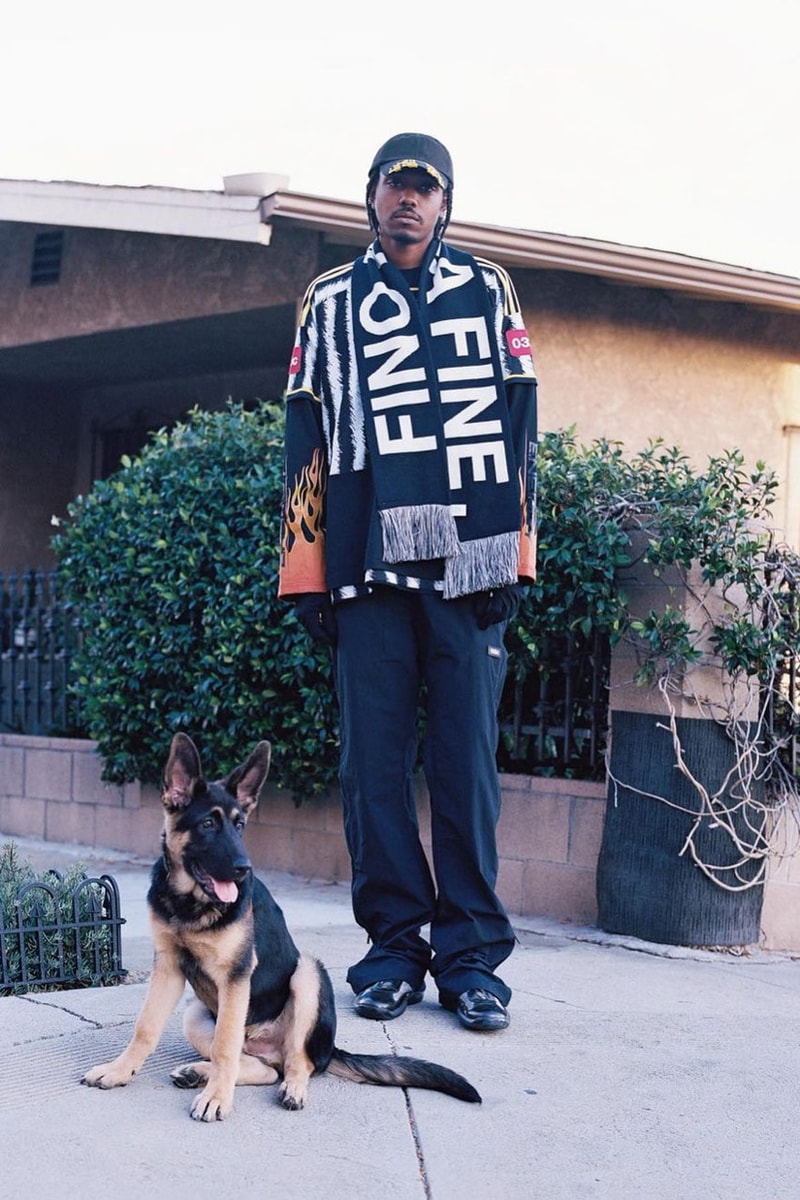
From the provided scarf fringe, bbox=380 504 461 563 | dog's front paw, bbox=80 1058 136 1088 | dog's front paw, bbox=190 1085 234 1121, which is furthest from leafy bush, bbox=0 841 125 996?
scarf fringe, bbox=380 504 461 563

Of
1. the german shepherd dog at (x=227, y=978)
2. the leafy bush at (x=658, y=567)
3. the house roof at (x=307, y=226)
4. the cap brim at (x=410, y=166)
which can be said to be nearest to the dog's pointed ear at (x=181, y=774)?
the german shepherd dog at (x=227, y=978)

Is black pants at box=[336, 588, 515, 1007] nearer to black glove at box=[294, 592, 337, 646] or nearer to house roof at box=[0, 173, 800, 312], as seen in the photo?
black glove at box=[294, 592, 337, 646]

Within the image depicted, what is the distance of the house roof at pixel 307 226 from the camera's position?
7770 mm

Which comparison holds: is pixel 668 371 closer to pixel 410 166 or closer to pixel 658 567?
pixel 658 567

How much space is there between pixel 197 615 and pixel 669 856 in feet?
9.13

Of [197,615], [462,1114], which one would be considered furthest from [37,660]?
[462,1114]

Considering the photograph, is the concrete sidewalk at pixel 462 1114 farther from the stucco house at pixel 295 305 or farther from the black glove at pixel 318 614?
the stucco house at pixel 295 305

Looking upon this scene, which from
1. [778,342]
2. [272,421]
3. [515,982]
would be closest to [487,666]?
[515,982]

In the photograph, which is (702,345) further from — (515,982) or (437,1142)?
(437,1142)

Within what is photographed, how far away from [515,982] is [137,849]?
362 cm

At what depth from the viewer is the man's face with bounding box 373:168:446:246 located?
162 inches

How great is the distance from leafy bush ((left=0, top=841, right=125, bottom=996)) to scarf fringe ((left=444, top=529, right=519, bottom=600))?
162cm

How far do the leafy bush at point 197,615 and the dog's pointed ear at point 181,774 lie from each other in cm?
303

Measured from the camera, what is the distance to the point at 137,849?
25.7ft
